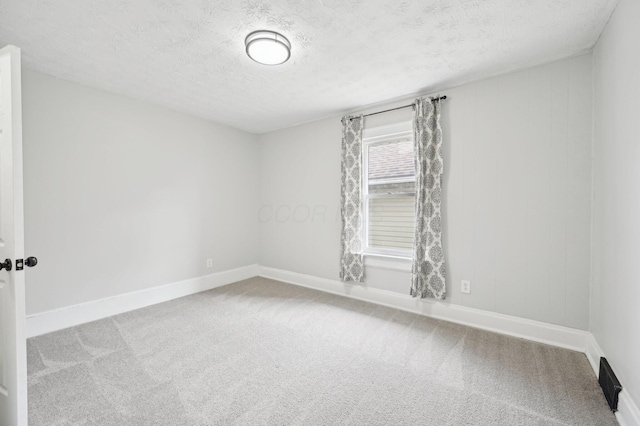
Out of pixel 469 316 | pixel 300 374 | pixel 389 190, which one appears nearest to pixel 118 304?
pixel 300 374

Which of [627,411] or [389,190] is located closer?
[627,411]

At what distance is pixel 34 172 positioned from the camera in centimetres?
262

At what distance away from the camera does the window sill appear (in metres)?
3.29

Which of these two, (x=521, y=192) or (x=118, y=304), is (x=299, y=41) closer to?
(x=521, y=192)

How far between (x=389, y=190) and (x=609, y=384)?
7.94 ft

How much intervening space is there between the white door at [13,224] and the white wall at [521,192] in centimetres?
313

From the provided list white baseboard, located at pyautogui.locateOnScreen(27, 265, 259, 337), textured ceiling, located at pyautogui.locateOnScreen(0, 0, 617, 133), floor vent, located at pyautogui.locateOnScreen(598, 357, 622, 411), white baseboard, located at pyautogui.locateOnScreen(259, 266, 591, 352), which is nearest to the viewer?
floor vent, located at pyautogui.locateOnScreen(598, 357, 622, 411)

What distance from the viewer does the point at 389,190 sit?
350cm

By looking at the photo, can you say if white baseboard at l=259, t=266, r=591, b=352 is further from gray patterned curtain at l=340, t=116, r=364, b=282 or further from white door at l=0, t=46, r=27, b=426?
white door at l=0, t=46, r=27, b=426

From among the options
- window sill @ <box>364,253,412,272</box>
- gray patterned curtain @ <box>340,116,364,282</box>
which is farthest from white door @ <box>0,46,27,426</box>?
window sill @ <box>364,253,412,272</box>

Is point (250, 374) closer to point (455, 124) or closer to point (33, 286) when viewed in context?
point (33, 286)

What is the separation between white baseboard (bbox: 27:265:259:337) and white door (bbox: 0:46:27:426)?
155 centimetres

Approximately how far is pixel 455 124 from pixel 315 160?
76.5 inches

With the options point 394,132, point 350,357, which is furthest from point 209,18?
point 350,357
